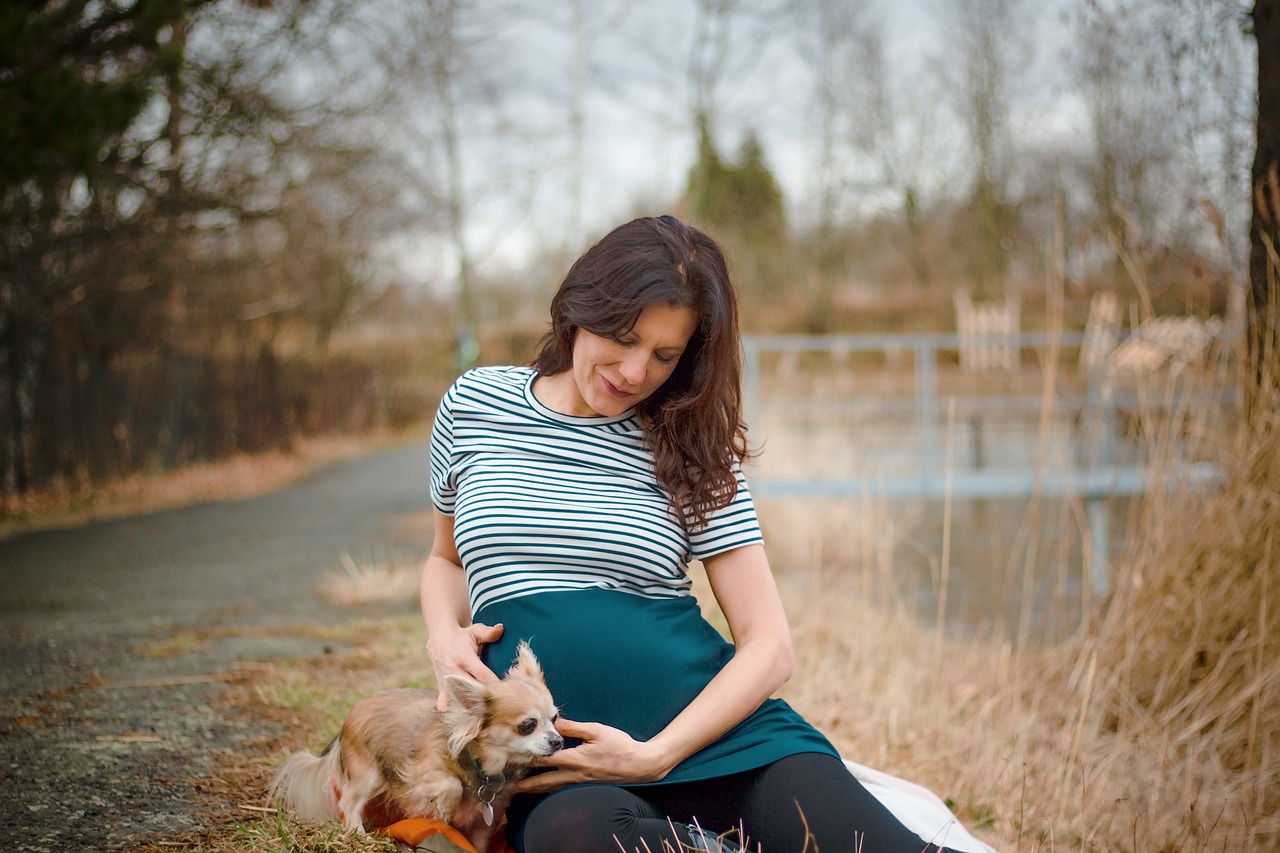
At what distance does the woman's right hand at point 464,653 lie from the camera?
7.07 ft

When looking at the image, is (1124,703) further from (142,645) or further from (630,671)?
(142,645)

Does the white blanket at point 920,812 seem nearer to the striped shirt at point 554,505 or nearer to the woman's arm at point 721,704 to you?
the woman's arm at point 721,704

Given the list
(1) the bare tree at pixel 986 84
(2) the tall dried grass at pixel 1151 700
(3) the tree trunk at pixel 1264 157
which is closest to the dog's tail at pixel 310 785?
(2) the tall dried grass at pixel 1151 700

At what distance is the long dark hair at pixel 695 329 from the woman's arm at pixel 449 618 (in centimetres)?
52

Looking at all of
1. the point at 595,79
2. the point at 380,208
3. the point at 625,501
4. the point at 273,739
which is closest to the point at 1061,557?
the point at 625,501

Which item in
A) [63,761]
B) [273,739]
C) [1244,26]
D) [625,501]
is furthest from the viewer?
[1244,26]

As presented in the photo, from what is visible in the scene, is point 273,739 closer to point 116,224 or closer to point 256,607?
point 256,607

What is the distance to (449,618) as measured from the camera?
2439mm

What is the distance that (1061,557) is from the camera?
4582 millimetres

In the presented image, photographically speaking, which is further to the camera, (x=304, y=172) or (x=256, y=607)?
(x=304, y=172)

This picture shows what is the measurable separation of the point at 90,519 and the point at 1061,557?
25.8 ft

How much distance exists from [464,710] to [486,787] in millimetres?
202

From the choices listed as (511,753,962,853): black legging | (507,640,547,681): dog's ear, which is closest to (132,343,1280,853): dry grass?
(511,753,962,853): black legging

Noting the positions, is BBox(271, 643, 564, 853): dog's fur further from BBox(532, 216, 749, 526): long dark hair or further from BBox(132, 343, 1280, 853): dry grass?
BBox(132, 343, 1280, 853): dry grass
